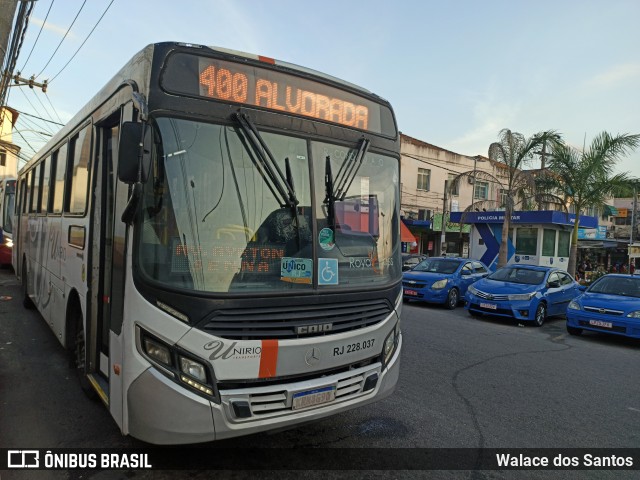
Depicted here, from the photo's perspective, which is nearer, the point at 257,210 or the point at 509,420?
the point at 257,210

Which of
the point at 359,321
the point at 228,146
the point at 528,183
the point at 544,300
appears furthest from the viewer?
the point at 528,183

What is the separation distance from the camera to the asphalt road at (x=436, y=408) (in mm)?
A: 3877

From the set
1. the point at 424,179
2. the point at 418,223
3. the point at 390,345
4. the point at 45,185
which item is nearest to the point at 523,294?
the point at 390,345

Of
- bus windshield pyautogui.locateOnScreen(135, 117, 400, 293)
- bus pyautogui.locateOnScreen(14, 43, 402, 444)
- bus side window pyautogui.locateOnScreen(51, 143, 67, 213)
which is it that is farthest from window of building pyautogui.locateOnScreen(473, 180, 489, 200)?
bus windshield pyautogui.locateOnScreen(135, 117, 400, 293)

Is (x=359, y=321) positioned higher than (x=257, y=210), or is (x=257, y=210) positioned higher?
(x=257, y=210)

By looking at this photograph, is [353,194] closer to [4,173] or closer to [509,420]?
[509,420]

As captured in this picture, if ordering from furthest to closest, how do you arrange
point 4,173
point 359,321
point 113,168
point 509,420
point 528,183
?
point 4,173 < point 528,183 < point 509,420 < point 113,168 < point 359,321

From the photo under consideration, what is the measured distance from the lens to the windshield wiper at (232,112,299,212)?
3262 millimetres

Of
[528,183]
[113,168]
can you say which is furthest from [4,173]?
[113,168]

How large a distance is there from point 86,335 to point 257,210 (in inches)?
93.0

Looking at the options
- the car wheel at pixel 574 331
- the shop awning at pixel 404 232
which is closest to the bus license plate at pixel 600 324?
the car wheel at pixel 574 331

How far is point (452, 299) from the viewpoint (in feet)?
45.3

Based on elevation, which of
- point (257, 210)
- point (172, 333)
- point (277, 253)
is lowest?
point (172, 333)

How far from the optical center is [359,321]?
3594 mm
